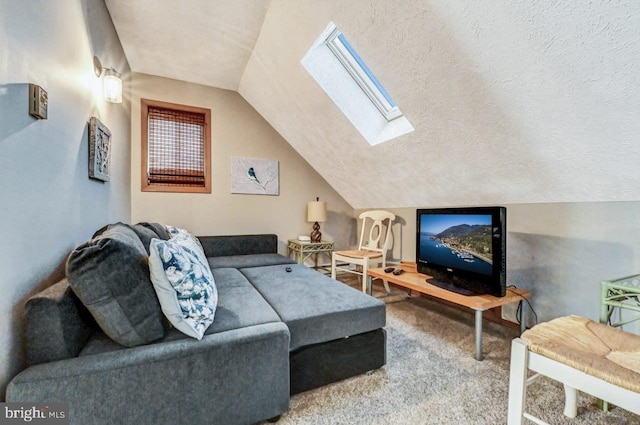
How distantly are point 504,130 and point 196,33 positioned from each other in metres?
2.67

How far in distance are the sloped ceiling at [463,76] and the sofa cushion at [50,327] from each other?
2158 mm

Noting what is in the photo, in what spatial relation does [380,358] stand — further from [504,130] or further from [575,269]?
[504,130]

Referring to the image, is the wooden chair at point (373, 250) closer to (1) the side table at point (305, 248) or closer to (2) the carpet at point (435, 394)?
(1) the side table at point (305, 248)

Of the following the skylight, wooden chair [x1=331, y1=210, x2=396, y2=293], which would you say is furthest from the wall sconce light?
wooden chair [x1=331, y1=210, x2=396, y2=293]

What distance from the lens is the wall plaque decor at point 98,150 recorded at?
5.65 feet

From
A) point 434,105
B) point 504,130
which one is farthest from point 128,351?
point 504,130

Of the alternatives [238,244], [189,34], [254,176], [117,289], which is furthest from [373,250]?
[189,34]

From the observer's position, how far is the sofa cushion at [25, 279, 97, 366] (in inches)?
37.2

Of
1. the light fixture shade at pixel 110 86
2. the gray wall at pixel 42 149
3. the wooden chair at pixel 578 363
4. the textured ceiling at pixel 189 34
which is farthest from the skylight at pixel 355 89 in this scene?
the wooden chair at pixel 578 363

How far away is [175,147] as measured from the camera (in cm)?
342

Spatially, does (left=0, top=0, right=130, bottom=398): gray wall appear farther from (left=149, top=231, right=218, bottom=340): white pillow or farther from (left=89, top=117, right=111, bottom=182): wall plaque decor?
(left=149, top=231, right=218, bottom=340): white pillow

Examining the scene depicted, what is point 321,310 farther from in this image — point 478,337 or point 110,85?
point 110,85

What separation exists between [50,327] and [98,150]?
131cm

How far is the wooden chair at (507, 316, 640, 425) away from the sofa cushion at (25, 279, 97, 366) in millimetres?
1793
